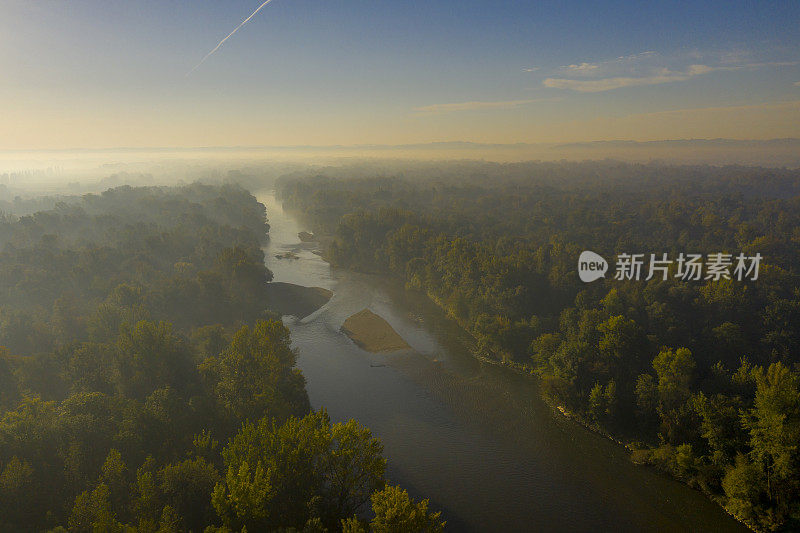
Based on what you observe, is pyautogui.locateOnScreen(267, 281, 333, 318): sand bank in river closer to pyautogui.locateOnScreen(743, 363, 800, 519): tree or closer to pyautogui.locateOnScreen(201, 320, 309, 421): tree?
pyautogui.locateOnScreen(201, 320, 309, 421): tree

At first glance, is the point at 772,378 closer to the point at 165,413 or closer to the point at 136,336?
the point at 165,413

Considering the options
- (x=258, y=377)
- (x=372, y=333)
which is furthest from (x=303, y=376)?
(x=372, y=333)

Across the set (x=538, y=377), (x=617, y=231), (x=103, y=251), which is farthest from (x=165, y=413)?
(x=617, y=231)

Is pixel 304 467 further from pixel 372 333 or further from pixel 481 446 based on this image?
pixel 372 333

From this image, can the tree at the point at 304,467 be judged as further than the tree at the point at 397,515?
Yes

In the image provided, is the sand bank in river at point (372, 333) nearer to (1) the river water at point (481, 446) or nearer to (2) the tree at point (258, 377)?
(1) the river water at point (481, 446)

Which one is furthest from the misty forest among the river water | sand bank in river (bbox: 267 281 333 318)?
sand bank in river (bbox: 267 281 333 318)

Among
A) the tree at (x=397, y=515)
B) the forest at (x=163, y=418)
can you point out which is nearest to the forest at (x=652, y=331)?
the forest at (x=163, y=418)
